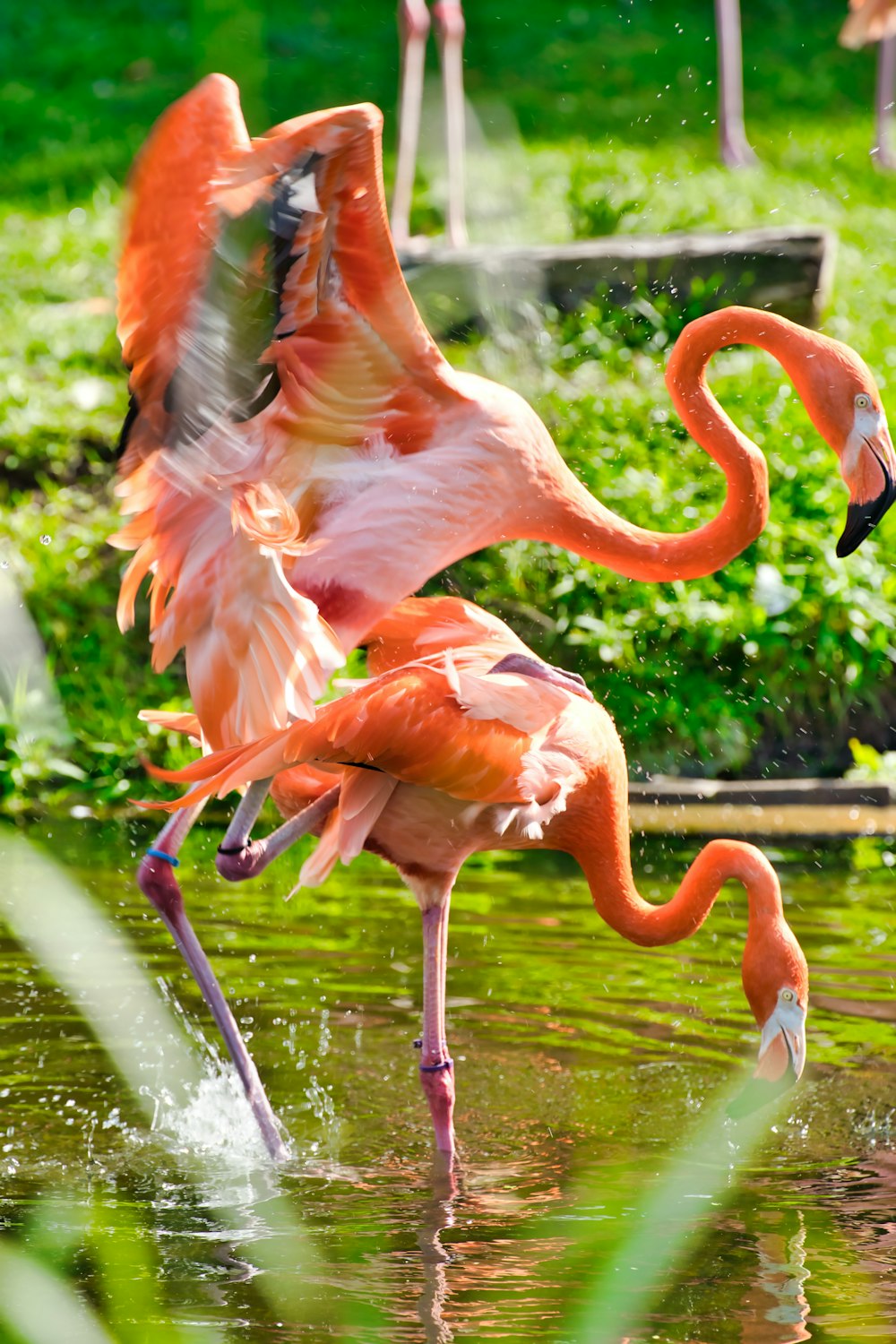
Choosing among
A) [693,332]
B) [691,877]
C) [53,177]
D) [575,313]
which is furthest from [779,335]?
[53,177]

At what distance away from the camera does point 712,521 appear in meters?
3.63

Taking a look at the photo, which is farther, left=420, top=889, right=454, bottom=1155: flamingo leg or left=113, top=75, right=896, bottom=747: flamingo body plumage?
left=420, top=889, right=454, bottom=1155: flamingo leg

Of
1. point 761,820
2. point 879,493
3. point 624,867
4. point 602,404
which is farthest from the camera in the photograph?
point 602,404

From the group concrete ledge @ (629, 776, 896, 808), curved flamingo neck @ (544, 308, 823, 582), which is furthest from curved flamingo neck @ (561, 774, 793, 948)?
concrete ledge @ (629, 776, 896, 808)

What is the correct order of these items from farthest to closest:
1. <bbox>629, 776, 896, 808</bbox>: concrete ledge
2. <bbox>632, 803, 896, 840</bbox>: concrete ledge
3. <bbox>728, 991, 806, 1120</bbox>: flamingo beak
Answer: <bbox>629, 776, 896, 808</bbox>: concrete ledge
<bbox>632, 803, 896, 840</bbox>: concrete ledge
<bbox>728, 991, 806, 1120</bbox>: flamingo beak

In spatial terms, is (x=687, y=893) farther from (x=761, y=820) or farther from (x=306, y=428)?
(x=761, y=820)

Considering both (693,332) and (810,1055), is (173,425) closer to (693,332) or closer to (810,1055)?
(693,332)

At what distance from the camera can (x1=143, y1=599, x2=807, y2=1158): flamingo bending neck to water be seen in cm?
319

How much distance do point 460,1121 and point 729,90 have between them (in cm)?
684

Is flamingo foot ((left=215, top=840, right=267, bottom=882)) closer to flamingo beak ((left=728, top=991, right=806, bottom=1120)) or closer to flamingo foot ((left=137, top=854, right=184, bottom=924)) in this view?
flamingo foot ((left=137, top=854, right=184, bottom=924))

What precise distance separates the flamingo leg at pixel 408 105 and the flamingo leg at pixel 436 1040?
4.73 m

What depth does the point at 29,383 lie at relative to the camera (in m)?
7.23

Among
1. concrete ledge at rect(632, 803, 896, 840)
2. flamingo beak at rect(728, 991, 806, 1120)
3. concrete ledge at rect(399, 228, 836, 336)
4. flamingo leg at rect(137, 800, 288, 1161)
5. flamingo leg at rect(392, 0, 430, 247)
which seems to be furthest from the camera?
flamingo leg at rect(392, 0, 430, 247)

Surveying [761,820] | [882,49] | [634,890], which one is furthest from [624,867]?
[882,49]
